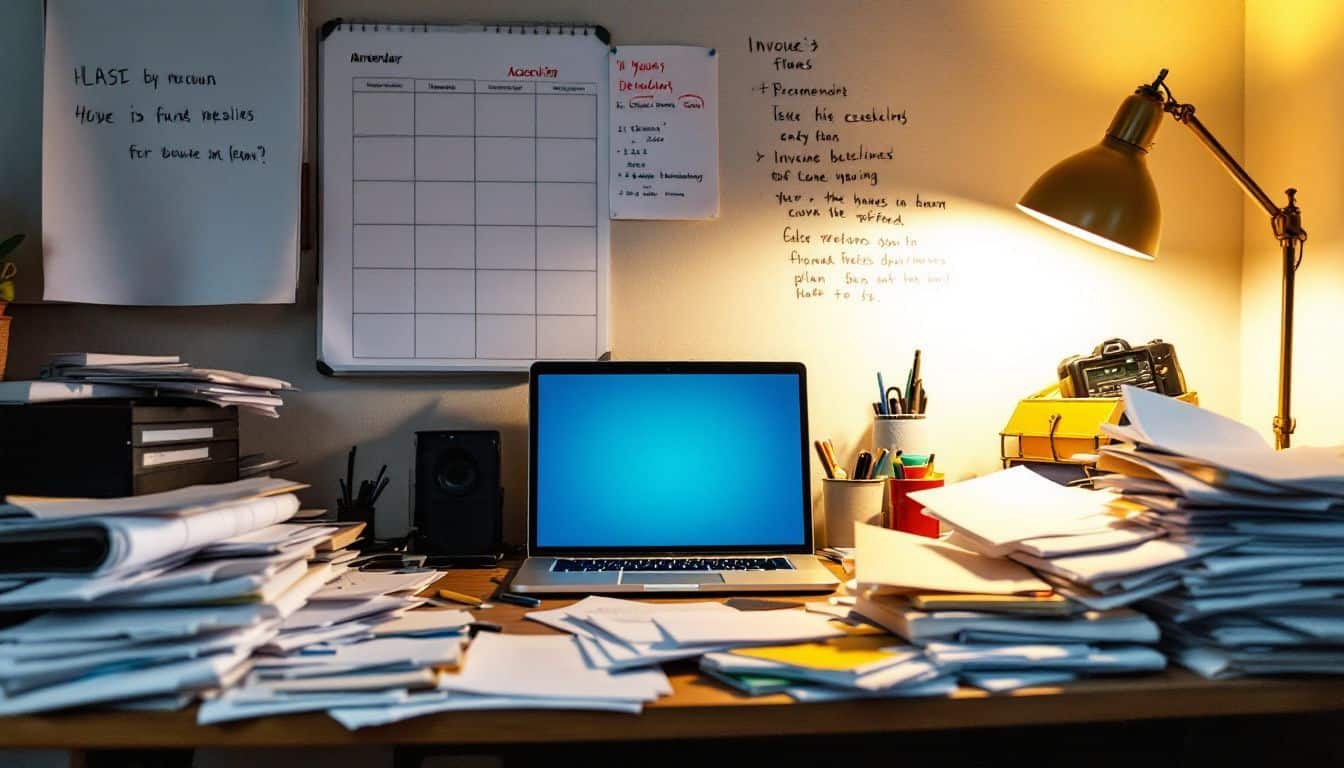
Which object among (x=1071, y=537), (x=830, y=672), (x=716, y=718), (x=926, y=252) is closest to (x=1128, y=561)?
(x=1071, y=537)


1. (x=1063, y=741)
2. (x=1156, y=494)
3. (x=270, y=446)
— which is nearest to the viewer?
(x=1156, y=494)

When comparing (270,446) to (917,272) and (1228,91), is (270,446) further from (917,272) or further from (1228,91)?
(1228,91)

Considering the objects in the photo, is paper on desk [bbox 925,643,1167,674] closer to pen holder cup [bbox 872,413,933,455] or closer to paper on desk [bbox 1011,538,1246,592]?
paper on desk [bbox 1011,538,1246,592]

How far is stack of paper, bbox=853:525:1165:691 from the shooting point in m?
0.71

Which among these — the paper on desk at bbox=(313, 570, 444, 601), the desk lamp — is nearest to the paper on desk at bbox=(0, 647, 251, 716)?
the paper on desk at bbox=(313, 570, 444, 601)

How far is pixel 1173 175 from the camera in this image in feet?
4.49

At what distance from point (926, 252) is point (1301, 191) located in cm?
55

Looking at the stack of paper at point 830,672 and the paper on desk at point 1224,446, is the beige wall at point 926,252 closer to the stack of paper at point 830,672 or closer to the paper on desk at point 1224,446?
the paper on desk at point 1224,446

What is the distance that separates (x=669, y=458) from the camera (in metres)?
1.18

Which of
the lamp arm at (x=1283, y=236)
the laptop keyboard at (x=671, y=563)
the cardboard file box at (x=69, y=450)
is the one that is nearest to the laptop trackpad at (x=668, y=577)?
the laptop keyboard at (x=671, y=563)

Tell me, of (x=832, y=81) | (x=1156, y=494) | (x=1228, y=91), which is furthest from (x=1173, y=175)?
(x=1156, y=494)

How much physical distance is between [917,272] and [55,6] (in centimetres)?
137

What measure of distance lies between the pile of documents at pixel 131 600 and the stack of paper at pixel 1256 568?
81cm

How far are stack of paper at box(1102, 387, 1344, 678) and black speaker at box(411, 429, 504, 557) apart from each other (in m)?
0.81
